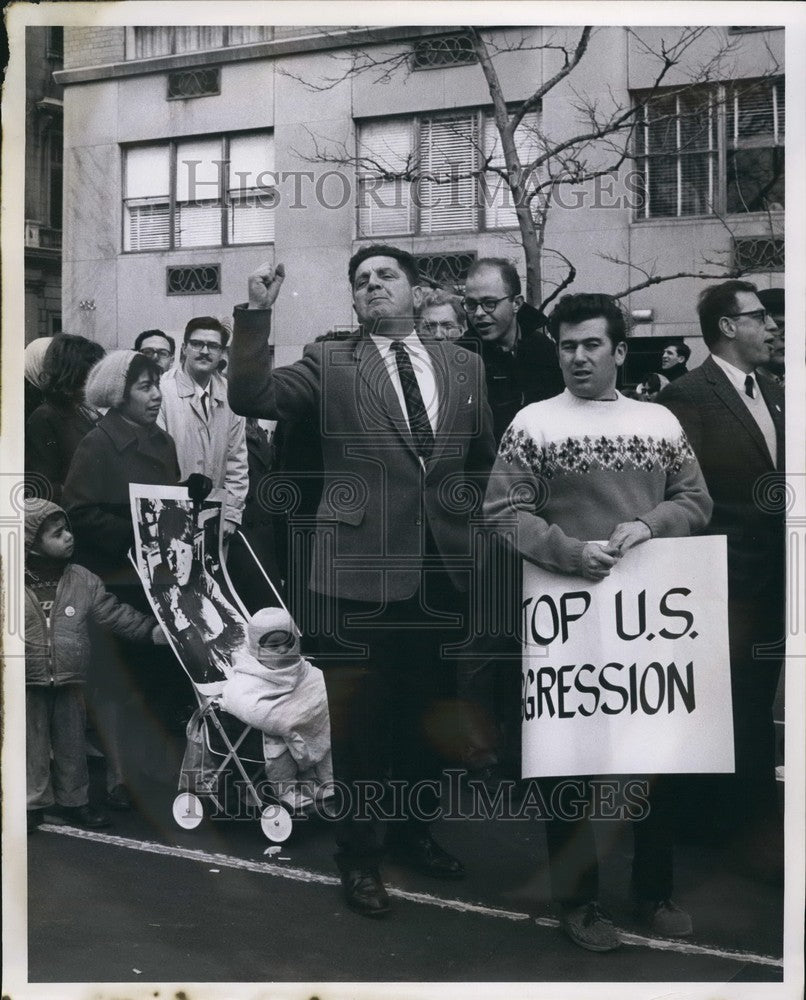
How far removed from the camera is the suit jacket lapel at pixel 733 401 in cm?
449

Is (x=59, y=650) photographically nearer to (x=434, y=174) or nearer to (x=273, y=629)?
(x=273, y=629)

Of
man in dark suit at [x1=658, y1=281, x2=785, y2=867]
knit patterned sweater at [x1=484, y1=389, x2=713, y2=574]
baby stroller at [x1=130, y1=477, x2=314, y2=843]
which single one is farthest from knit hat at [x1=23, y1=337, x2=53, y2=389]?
man in dark suit at [x1=658, y1=281, x2=785, y2=867]

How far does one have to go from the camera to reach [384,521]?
14.6 ft

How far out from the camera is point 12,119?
4.47 m

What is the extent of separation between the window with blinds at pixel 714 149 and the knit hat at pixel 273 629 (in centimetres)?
192

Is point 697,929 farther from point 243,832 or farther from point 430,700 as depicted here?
point 243,832

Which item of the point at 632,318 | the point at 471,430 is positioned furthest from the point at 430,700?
the point at 632,318

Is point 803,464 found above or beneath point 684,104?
beneath

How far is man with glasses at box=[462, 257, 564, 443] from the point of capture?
175 inches

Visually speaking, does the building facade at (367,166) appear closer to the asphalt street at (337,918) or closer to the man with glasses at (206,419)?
the man with glasses at (206,419)

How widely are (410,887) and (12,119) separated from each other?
3.10 m

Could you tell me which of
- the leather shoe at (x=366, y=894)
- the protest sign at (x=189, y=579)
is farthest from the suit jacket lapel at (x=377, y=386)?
the leather shoe at (x=366, y=894)

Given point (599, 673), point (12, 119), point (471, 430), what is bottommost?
point (599, 673)

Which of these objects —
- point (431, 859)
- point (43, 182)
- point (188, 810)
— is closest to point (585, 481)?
point (431, 859)
